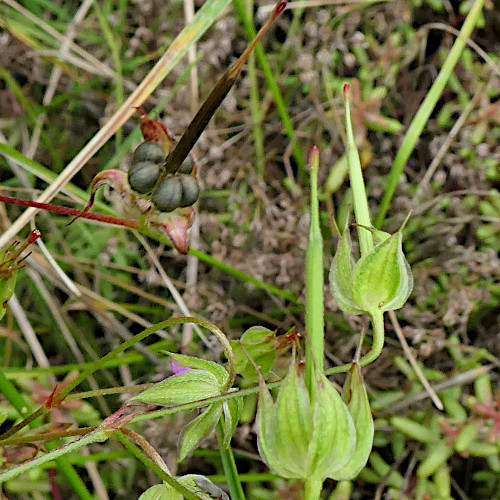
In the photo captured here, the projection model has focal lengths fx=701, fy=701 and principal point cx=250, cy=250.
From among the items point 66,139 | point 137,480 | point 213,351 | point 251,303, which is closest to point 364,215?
point 213,351

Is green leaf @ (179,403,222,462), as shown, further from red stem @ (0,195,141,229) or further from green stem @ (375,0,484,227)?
green stem @ (375,0,484,227)

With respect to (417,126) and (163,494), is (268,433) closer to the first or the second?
(163,494)

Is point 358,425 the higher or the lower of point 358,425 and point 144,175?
the lower

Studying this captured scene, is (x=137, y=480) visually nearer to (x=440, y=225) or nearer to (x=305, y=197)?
(x=305, y=197)

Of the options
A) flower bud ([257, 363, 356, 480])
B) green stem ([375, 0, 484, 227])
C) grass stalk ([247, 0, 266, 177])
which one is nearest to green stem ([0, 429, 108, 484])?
flower bud ([257, 363, 356, 480])

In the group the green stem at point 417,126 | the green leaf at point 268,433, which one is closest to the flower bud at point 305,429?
the green leaf at point 268,433

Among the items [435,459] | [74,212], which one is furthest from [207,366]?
[435,459]

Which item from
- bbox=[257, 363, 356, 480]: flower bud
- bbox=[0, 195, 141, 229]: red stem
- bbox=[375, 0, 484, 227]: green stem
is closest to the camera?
bbox=[257, 363, 356, 480]: flower bud
